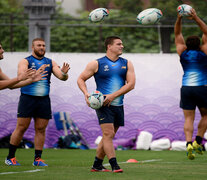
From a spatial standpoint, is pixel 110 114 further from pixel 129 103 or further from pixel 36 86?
pixel 129 103

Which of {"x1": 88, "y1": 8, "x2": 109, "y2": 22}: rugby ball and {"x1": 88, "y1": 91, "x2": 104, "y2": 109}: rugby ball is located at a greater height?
{"x1": 88, "y1": 8, "x2": 109, "y2": 22}: rugby ball

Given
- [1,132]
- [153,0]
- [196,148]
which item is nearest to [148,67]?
[1,132]

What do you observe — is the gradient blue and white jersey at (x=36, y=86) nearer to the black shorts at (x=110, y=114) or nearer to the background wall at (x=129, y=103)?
the black shorts at (x=110, y=114)

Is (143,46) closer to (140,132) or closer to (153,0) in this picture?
(153,0)

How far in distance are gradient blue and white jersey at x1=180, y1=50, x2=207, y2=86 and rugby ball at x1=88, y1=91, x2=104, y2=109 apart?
8.23ft

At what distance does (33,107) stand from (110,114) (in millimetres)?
2076

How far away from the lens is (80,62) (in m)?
14.7

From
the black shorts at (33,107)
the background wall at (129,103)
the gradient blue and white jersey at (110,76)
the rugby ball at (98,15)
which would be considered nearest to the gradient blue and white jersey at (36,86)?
the black shorts at (33,107)

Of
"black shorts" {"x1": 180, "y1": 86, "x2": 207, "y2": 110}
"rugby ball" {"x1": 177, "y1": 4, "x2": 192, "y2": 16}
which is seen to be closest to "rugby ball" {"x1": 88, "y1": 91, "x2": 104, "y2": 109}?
"rugby ball" {"x1": 177, "y1": 4, "x2": 192, "y2": 16}

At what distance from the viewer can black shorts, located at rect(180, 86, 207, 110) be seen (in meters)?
9.38

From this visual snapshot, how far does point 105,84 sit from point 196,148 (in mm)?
2423

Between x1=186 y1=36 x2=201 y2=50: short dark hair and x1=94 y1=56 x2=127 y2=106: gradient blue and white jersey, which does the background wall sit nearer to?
x1=186 y1=36 x2=201 y2=50: short dark hair

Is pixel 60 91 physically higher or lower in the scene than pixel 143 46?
lower

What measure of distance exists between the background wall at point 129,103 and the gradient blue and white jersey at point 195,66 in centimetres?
516
